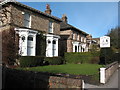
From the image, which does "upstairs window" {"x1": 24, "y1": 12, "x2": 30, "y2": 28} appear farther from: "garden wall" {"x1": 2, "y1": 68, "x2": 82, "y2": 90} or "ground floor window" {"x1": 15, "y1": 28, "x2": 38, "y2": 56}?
"garden wall" {"x1": 2, "y1": 68, "x2": 82, "y2": 90}

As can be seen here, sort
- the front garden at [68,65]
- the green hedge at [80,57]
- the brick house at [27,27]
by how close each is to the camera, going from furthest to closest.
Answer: the green hedge at [80,57]
the brick house at [27,27]
the front garden at [68,65]

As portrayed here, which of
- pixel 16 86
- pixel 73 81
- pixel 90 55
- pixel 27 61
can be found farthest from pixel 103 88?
pixel 90 55

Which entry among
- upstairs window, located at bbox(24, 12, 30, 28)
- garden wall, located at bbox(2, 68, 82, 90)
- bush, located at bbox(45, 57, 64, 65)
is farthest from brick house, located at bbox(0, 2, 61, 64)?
garden wall, located at bbox(2, 68, 82, 90)

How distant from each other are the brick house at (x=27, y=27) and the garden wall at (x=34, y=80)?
21.1 ft

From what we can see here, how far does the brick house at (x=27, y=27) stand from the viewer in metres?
12.8

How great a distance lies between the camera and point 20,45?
13188 millimetres

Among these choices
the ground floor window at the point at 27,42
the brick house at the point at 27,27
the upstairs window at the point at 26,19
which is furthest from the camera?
the upstairs window at the point at 26,19

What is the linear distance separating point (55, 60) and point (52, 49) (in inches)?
74.0

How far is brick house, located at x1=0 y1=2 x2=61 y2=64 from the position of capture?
1277 cm

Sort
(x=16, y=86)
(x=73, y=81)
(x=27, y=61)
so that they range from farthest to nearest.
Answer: (x=27, y=61) → (x=16, y=86) → (x=73, y=81)

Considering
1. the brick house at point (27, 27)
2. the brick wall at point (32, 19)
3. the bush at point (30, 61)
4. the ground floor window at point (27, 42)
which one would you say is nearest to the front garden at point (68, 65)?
the bush at point (30, 61)

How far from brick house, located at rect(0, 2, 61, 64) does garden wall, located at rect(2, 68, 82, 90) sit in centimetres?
645

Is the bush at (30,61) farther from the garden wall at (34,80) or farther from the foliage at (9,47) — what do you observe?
the garden wall at (34,80)

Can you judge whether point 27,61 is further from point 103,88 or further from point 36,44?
point 103,88
